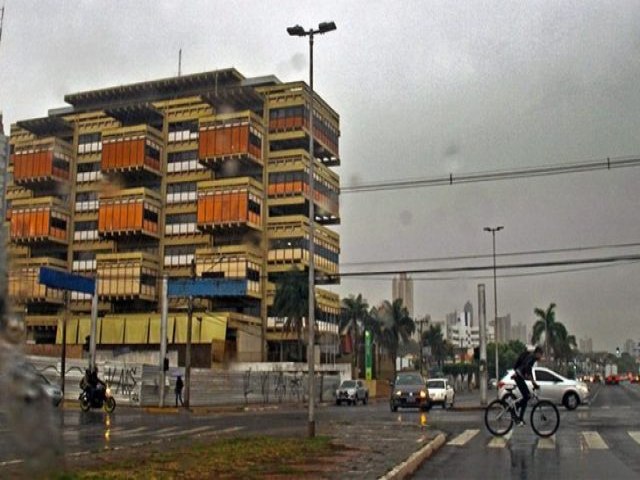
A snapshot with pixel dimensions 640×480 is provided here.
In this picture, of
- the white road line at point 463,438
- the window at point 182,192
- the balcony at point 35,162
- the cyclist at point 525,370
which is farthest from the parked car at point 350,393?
the cyclist at point 525,370

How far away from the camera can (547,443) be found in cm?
1538

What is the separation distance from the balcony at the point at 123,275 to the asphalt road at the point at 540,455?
60393 mm

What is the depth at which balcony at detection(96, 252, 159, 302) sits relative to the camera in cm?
7644

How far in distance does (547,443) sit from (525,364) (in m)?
1.62

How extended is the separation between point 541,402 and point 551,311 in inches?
3472

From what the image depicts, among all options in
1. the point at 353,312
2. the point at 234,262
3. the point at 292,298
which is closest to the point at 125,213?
the point at 234,262

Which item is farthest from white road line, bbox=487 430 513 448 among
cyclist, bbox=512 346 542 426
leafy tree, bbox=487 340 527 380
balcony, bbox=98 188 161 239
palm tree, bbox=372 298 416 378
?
leafy tree, bbox=487 340 527 380

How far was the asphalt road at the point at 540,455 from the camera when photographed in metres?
11.1

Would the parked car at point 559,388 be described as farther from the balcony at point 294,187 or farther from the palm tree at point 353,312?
the palm tree at point 353,312

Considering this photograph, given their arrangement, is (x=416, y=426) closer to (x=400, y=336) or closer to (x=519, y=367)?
(x=519, y=367)

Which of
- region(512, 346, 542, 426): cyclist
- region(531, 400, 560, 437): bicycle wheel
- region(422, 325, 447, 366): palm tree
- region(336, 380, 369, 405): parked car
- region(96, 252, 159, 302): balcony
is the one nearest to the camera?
region(512, 346, 542, 426): cyclist

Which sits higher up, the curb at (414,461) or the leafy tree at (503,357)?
the leafy tree at (503,357)

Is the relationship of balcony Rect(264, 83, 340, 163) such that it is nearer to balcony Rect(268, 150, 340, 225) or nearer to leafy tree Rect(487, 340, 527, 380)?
balcony Rect(268, 150, 340, 225)

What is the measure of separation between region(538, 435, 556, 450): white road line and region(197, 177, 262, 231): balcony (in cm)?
5885
